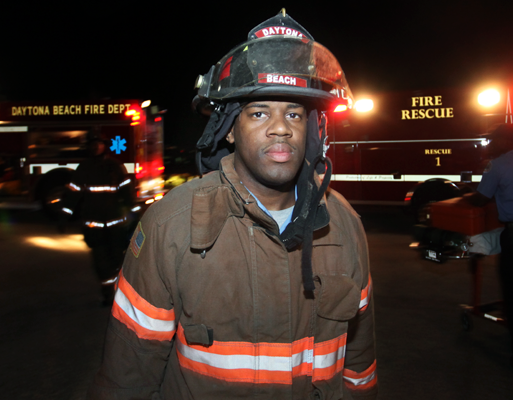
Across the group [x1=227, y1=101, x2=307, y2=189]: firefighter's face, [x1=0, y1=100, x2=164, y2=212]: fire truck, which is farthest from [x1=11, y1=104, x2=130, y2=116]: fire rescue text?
[x1=227, y1=101, x2=307, y2=189]: firefighter's face

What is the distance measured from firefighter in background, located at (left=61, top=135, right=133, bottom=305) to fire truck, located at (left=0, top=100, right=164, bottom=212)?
19.3 feet

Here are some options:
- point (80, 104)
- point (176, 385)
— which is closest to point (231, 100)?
point (176, 385)

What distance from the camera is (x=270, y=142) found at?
5.34 feet

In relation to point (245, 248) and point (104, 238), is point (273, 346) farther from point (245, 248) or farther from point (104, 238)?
point (104, 238)

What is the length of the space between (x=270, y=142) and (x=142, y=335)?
76 cm

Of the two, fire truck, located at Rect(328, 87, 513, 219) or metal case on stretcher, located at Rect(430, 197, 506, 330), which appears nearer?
metal case on stretcher, located at Rect(430, 197, 506, 330)

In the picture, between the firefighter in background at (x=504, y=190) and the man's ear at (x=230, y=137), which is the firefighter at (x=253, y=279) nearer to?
the man's ear at (x=230, y=137)

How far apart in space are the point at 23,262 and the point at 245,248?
655 centimetres

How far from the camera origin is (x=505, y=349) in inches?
158

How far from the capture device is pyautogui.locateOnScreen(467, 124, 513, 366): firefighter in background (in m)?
3.69

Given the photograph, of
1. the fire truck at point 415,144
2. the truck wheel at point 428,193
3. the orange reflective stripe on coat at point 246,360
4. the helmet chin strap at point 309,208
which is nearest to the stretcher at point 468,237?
the helmet chin strap at point 309,208

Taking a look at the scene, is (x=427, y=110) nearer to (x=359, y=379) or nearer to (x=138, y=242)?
(x=359, y=379)

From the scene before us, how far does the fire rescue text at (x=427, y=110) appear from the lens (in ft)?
33.7

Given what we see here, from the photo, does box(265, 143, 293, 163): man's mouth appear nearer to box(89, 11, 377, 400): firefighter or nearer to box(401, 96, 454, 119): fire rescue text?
box(89, 11, 377, 400): firefighter
